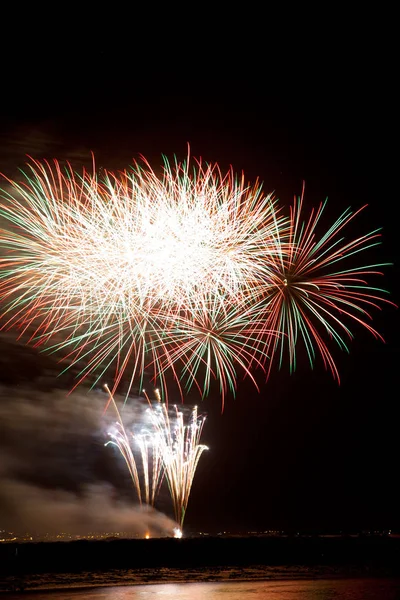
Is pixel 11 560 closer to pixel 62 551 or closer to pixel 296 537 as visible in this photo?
pixel 62 551

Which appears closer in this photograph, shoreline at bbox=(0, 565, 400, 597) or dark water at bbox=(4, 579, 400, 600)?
dark water at bbox=(4, 579, 400, 600)

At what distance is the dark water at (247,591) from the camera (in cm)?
1313

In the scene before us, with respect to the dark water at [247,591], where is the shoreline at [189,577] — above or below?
above

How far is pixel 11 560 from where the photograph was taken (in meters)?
17.5

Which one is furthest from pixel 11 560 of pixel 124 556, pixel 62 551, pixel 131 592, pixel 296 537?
pixel 296 537

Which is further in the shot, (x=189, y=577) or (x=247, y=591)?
(x=189, y=577)

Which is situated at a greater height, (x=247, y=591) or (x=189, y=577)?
(x=189, y=577)

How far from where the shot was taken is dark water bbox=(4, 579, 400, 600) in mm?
13133

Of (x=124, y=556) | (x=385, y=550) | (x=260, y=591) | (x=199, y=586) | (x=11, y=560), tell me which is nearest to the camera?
(x=260, y=591)

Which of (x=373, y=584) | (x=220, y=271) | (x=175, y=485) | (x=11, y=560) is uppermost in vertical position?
(x=220, y=271)

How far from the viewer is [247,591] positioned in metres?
14.2

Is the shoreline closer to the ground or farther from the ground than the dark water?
farther from the ground

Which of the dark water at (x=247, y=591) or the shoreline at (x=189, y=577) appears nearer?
the dark water at (x=247, y=591)

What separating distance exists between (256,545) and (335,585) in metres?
6.02
